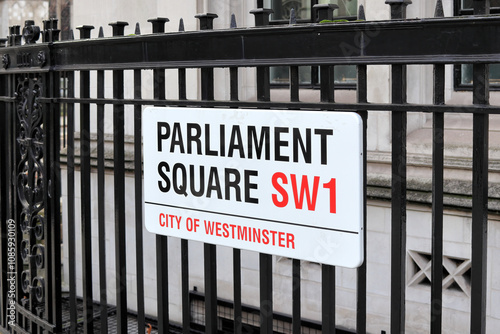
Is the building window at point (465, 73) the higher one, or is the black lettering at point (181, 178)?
the building window at point (465, 73)

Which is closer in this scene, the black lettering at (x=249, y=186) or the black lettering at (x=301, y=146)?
the black lettering at (x=301, y=146)

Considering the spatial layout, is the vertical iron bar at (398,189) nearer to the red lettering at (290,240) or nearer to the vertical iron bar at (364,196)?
the vertical iron bar at (364,196)

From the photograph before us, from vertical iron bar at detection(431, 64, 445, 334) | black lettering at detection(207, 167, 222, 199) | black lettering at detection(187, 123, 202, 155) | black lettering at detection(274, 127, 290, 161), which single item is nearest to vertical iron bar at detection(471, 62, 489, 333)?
vertical iron bar at detection(431, 64, 445, 334)

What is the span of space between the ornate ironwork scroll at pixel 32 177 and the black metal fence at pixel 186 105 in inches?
0.4

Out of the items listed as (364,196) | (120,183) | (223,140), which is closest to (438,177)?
(364,196)

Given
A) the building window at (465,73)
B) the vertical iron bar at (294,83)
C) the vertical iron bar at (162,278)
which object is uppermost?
the building window at (465,73)

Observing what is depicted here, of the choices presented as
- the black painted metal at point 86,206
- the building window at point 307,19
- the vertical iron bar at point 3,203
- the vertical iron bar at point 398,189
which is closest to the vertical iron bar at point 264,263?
the vertical iron bar at point 398,189

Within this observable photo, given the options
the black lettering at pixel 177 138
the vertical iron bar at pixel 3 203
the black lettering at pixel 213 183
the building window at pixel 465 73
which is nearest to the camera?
the black lettering at pixel 213 183

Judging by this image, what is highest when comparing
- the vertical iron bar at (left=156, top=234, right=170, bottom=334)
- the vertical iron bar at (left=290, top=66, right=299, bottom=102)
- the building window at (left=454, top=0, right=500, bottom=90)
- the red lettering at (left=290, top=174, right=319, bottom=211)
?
the building window at (left=454, top=0, right=500, bottom=90)

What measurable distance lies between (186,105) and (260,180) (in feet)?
1.86

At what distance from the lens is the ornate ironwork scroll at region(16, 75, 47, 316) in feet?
14.6

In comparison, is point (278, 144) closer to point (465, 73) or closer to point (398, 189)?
point (398, 189)

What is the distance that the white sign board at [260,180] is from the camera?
287 cm

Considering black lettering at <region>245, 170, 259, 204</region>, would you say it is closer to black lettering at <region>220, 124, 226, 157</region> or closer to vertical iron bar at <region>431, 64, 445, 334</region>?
black lettering at <region>220, 124, 226, 157</region>
